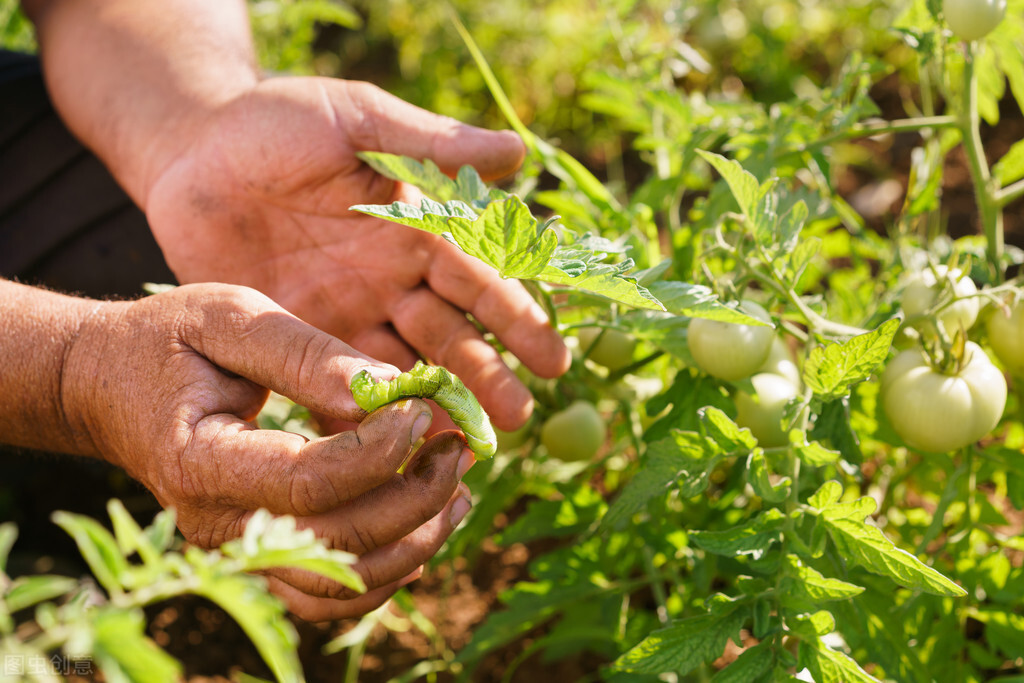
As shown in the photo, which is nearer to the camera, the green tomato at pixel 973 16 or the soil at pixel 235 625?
the green tomato at pixel 973 16

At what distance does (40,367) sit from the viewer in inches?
39.3

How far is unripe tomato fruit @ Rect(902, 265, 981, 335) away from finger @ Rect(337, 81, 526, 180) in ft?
1.78

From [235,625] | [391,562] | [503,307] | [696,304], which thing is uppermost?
[696,304]

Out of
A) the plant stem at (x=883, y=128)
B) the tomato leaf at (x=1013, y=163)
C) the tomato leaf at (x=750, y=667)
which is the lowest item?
the tomato leaf at (x=750, y=667)

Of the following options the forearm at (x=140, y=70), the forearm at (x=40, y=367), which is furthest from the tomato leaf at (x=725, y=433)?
the forearm at (x=140, y=70)

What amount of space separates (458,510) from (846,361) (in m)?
0.44

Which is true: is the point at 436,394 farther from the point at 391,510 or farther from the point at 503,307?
the point at 503,307

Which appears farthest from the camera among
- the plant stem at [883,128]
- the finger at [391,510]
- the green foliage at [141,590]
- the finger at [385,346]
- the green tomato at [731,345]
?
the finger at [385,346]

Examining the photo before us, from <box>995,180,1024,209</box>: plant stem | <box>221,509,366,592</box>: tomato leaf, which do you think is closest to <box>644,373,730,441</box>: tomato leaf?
<box>995,180,1024,209</box>: plant stem

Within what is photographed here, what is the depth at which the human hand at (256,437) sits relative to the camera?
80 cm

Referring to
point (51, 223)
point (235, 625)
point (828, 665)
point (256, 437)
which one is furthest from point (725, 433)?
point (51, 223)

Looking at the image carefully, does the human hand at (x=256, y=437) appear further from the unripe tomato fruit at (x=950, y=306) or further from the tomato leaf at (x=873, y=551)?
the unripe tomato fruit at (x=950, y=306)

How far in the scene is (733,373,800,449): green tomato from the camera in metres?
1.02

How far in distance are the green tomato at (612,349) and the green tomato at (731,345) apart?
172 mm
